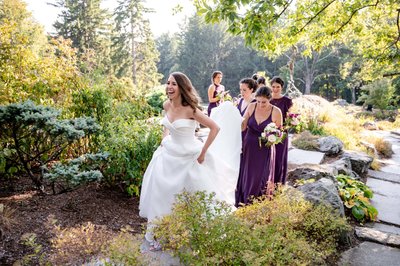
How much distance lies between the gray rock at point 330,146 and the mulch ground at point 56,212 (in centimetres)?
577

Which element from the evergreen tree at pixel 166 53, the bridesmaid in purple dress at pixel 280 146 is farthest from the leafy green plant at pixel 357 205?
the evergreen tree at pixel 166 53

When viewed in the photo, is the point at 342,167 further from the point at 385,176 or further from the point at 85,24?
the point at 85,24

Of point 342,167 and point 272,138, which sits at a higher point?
point 272,138

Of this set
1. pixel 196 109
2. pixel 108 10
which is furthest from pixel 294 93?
pixel 108 10

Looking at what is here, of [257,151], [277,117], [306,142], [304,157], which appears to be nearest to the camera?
[277,117]

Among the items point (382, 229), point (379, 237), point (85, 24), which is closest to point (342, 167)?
point (382, 229)

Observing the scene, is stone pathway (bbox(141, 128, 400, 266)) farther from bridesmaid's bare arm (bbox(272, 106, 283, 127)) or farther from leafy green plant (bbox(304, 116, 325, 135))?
leafy green plant (bbox(304, 116, 325, 135))

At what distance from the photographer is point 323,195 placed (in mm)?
4012

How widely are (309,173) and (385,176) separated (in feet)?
11.7

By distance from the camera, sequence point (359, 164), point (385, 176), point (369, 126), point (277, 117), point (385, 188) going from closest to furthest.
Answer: point (277, 117), point (385, 188), point (359, 164), point (385, 176), point (369, 126)

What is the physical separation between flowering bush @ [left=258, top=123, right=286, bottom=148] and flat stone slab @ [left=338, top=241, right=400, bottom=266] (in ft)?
5.13

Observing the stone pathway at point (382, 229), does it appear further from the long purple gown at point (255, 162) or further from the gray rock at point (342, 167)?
the long purple gown at point (255, 162)

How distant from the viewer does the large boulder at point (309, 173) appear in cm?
540

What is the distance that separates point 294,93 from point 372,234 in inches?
509
